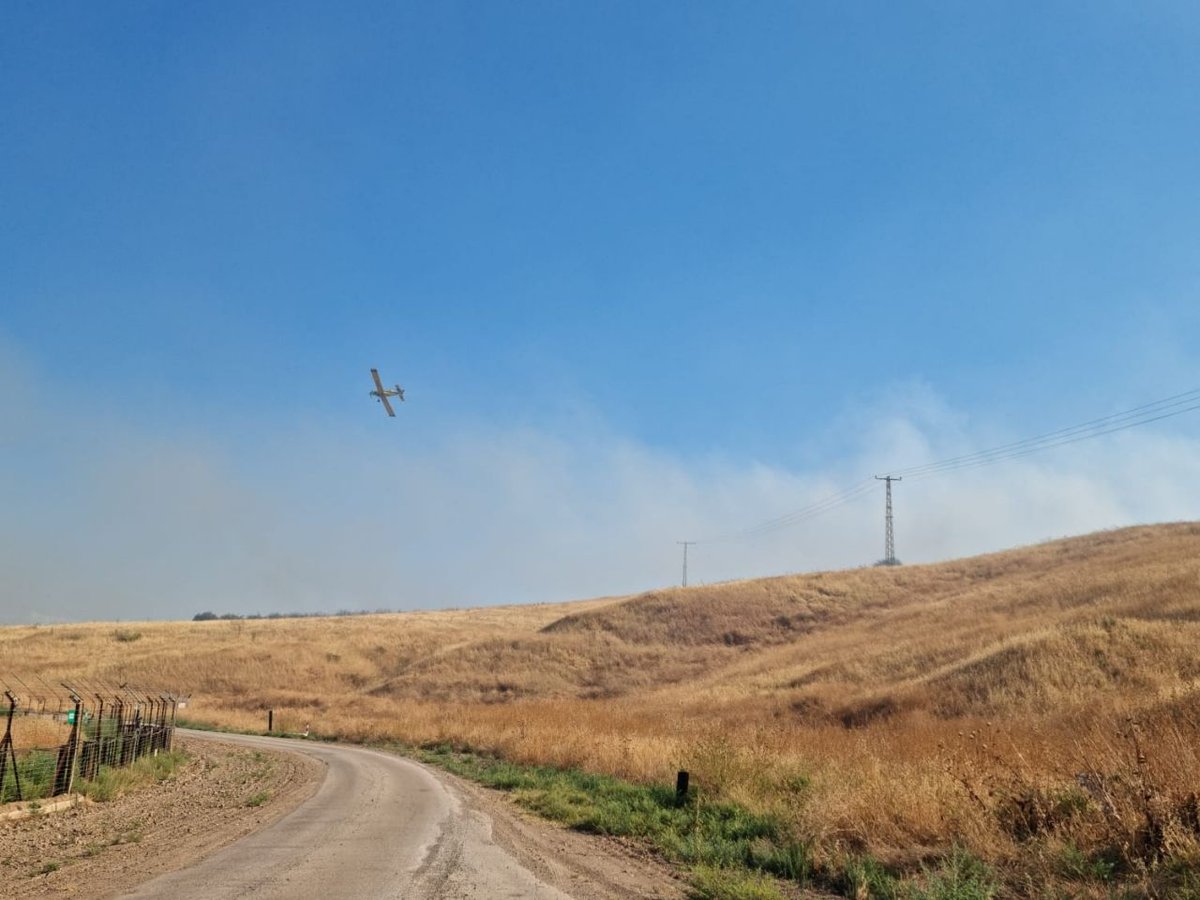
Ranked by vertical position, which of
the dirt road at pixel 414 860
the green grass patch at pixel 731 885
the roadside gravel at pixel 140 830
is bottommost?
the roadside gravel at pixel 140 830

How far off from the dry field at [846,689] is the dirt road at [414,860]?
3090 millimetres

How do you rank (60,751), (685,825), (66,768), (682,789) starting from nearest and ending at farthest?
(685,825) < (682,789) < (60,751) < (66,768)

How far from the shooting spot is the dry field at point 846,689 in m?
9.98

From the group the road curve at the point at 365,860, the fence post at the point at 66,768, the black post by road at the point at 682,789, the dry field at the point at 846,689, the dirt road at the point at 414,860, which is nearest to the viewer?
the road curve at the point at 365,860

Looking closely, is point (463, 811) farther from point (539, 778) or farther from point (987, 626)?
point (987, 626)

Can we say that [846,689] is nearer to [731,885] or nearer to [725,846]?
[725,846]

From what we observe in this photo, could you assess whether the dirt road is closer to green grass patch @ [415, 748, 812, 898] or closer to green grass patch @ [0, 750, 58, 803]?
green grass patch @ [415, 748, 812, 898]

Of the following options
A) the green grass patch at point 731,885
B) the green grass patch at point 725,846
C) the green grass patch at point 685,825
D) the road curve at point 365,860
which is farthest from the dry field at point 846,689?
the road curve at point 365,860

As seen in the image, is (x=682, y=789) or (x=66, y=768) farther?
(x=66, y=768)

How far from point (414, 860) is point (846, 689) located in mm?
28682

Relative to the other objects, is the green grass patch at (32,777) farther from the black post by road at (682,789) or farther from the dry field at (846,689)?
the black post by road at (682,789)

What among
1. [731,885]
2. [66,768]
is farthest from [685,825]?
[66,768]

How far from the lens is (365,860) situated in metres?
11.0

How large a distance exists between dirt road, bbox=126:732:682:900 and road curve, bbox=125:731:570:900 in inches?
0.6
